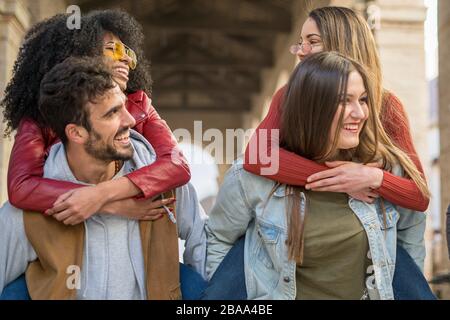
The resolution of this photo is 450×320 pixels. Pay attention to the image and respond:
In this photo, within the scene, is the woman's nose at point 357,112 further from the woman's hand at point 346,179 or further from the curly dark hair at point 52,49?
the curly dark hair at point 52,49

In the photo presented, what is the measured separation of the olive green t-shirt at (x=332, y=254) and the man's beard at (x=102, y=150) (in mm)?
573

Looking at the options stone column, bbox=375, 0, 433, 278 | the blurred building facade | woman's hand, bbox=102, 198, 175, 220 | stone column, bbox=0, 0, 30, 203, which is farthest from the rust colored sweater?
stone column, bbox=375, 0, 433, 278

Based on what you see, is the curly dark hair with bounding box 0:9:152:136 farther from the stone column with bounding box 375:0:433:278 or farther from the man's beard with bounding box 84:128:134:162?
the stone column with bounding box 375:0:433:278

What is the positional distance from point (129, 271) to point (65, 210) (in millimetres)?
274

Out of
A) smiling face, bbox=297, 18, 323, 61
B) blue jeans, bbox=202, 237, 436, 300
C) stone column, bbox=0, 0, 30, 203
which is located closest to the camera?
blue jeans, bbox=202, 237, 436, 300

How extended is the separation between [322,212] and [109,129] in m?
0.70

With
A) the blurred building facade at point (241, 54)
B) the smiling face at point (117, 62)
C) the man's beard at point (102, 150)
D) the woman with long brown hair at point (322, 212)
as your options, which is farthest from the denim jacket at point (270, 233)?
the blurred building facade at point (241, 54)

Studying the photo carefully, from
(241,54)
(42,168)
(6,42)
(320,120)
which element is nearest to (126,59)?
(42,168)

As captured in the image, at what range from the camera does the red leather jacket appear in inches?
82.4

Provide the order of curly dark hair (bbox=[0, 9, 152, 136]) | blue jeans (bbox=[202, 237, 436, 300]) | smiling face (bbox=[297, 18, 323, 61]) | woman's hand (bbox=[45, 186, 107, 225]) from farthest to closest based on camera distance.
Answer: smiling face (bbox=[297, 18, 323, 61])
curly dark hair (bbox=[0, 9, 152, 136])
blue jeans (bbox=[202, 237, 436, 300])
woman's hand (bbox=[45, 186, 107, 225])

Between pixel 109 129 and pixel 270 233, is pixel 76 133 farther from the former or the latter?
pixel 270 233

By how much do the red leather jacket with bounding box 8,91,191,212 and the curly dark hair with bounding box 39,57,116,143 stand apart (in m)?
0.15

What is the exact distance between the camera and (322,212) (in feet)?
7.15
